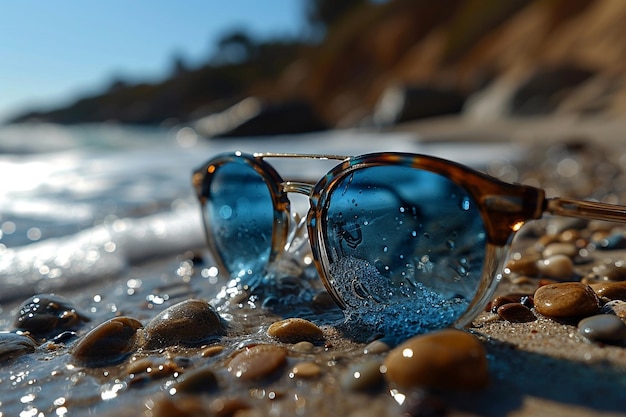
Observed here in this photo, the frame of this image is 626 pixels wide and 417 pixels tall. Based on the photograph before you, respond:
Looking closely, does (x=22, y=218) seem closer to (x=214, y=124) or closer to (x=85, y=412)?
(x=85, y=412)

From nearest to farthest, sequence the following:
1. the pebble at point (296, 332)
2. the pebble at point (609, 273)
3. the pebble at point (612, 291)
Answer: the pebble at point (296, 332) < the pebble at point (612, 291) < the pebble at point (609, 273)

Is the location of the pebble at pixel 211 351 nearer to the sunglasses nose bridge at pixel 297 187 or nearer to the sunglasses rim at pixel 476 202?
the sunglasses rim at pixel 476 202

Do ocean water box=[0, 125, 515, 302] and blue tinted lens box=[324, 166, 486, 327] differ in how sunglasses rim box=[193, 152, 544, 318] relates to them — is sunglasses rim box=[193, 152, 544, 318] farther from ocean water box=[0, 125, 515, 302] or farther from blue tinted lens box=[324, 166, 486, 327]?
ocean water box=[0, 125, 515, 302]

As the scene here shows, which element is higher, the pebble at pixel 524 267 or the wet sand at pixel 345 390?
the pebble at pixel 524 267

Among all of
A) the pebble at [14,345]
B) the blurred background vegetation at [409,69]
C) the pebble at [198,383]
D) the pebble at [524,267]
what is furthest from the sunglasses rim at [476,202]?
the blurred background vegetation at [409,69]

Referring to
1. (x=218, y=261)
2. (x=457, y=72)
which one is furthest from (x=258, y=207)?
(x=457, y=72)

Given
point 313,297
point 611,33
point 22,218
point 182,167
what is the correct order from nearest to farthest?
1. point 313,297
2. point 22,218
3. point 182,167
4. point 611,33
